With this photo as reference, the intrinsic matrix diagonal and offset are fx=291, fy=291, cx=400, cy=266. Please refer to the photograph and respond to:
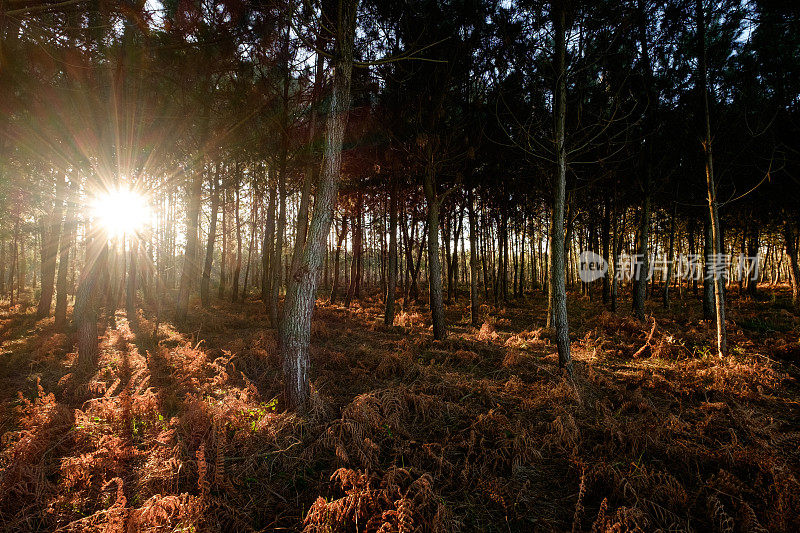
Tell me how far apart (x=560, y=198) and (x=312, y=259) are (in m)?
5.22

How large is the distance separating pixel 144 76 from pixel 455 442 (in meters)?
11.1

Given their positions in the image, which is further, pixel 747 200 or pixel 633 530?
pixel 747 200

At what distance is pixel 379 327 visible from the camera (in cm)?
1148

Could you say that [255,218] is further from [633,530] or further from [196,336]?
[633,530]

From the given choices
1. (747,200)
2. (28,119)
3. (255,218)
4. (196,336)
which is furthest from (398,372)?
(747,200)

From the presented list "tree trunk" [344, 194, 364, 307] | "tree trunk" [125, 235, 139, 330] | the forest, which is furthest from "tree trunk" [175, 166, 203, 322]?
"tree trunk" [344, 194, 364, 307]

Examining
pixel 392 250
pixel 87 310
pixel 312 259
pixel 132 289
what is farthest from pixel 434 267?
pixel 132 289

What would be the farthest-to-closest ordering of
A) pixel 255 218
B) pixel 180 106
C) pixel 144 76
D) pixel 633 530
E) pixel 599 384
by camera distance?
pixel 255 218, pixel 180 106, pixel 144 76, pixel 599 384, pixel 633 530

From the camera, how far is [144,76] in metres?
7.60

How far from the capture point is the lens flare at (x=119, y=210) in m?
8.04

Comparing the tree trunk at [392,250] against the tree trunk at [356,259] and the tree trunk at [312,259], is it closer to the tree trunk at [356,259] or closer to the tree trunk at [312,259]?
the tree trunk at [356,259]

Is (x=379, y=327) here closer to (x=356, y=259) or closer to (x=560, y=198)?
(x=560, y=198)

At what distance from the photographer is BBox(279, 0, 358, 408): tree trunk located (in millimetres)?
4559

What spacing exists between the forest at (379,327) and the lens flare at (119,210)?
14 centimetres
